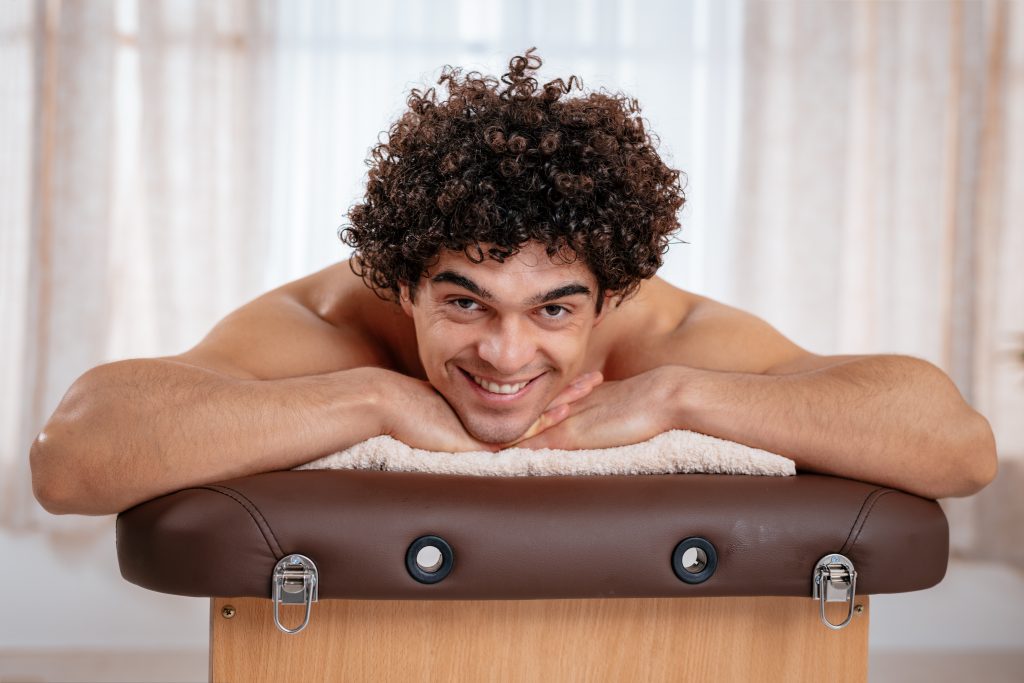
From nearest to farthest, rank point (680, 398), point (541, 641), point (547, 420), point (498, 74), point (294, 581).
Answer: point (294, 581) < point (541, 641) < point (680, 398) < point (547, 420) < point (498, 74)

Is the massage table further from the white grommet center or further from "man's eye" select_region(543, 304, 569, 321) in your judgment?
"man's eye" select_region(543, 304, 569, 321)

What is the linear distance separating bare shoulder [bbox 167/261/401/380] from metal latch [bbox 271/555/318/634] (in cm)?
35

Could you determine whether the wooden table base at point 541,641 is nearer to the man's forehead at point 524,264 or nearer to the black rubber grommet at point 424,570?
the black rubber grommet at point 424,570

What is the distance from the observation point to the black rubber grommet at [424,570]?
0.95 m

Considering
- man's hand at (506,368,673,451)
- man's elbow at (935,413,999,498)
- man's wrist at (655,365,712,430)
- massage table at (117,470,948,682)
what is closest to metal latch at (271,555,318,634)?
massage table at (117,470,948,682)

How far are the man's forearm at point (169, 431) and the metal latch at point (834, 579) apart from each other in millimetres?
496

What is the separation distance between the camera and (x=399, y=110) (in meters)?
3.21

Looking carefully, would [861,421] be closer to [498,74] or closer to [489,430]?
[489,430]

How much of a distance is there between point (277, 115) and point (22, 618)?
163cm

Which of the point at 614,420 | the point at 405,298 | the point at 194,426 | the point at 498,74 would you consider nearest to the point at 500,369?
the point at 614,420

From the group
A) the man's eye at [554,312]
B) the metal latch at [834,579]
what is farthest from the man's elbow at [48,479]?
the metal latch at [834,579]

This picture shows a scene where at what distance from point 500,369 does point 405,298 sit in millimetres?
255

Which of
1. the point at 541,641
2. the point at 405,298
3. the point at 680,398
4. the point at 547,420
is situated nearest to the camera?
the point at 541,641

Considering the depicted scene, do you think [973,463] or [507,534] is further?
[973,463]
